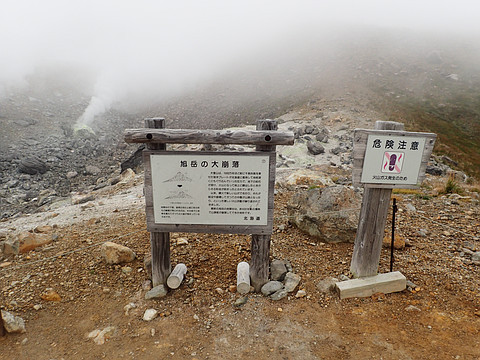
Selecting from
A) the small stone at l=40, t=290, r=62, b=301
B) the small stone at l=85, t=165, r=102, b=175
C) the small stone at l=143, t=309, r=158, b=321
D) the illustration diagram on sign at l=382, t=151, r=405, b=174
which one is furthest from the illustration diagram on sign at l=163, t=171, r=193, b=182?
the small stone at l=85, t=165, r=102, b=175

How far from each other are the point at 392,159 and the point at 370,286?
171 cm

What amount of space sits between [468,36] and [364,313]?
215ft

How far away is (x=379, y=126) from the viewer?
Result: 12.5 ft

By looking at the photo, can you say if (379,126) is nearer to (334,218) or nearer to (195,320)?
(334,218)

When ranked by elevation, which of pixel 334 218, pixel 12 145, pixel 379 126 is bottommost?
pixel 12 145

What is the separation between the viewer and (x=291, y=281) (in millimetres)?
4328

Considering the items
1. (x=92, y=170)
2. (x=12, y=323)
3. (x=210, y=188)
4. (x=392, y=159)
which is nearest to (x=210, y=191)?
(x=210, y=188)

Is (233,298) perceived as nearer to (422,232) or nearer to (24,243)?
(422,232)

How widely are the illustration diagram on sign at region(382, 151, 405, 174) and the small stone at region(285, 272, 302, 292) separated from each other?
1.89m

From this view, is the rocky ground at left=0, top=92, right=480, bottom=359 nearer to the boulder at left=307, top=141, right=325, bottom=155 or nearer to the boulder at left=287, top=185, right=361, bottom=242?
the boulder at left=287, top=185, right=361, bottom=242

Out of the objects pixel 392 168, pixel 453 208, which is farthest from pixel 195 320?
pixel 453 208

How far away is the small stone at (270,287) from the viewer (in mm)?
4176

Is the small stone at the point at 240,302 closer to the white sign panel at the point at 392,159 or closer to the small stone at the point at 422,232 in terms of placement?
the white sign panel at the point at 392,159

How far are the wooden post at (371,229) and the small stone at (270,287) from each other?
42.9 inches
